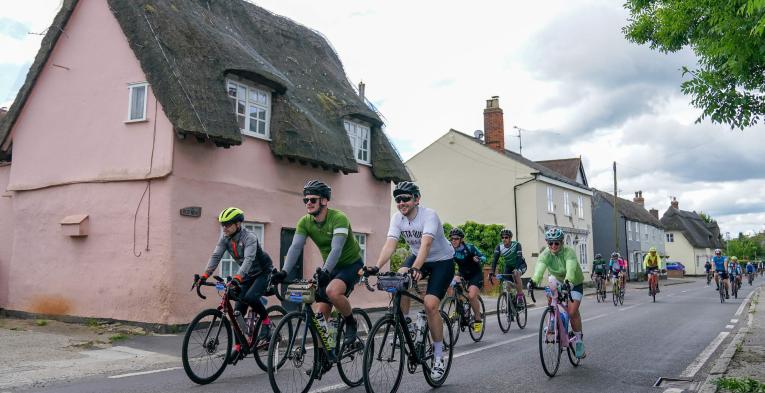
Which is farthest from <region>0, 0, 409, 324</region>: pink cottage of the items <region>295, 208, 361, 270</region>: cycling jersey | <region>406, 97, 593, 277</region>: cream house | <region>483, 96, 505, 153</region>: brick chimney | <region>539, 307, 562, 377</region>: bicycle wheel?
<region>483, 96, 505, 153</region>: brick chimney

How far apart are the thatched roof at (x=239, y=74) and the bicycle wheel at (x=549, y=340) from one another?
7701 millimetres

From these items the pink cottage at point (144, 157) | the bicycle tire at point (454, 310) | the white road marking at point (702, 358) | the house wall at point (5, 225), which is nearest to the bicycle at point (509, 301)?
the bicycle tire at point (454, 310)

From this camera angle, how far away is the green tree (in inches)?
253

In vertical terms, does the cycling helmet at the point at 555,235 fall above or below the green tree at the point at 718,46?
below

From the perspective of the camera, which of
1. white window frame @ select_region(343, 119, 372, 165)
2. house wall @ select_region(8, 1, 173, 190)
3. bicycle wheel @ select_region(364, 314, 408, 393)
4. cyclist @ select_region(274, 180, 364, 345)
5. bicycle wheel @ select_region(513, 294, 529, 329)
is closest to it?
bicycle wheel @ select_region(364, 314, 408, 393)

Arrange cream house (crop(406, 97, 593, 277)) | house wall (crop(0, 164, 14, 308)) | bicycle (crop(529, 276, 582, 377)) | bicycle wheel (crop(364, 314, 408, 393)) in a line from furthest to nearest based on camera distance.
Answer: cream house (crop(406, 97, 593, 277)) < house wall (crop(0, 164, 14, 308)) < bicycle (crop(529, 276, 582, 377)) < bicycle wheel (crop(364, 314, 408, 393))

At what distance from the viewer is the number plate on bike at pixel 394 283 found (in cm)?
566

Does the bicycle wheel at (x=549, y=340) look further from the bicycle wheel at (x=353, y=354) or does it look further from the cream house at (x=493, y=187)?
→ the cream house at (x=493, y=187)

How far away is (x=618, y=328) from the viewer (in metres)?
12.5

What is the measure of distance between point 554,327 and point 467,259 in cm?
329

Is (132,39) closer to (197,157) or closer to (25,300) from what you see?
(197,157)

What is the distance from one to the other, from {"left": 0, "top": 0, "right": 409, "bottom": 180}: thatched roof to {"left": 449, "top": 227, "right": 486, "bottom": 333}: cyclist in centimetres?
525

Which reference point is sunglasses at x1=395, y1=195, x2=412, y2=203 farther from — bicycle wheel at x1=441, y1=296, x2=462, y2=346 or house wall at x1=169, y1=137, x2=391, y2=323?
house wall at x1=169, y1=137, x2=391, y2=323

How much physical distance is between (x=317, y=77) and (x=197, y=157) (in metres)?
6.58
